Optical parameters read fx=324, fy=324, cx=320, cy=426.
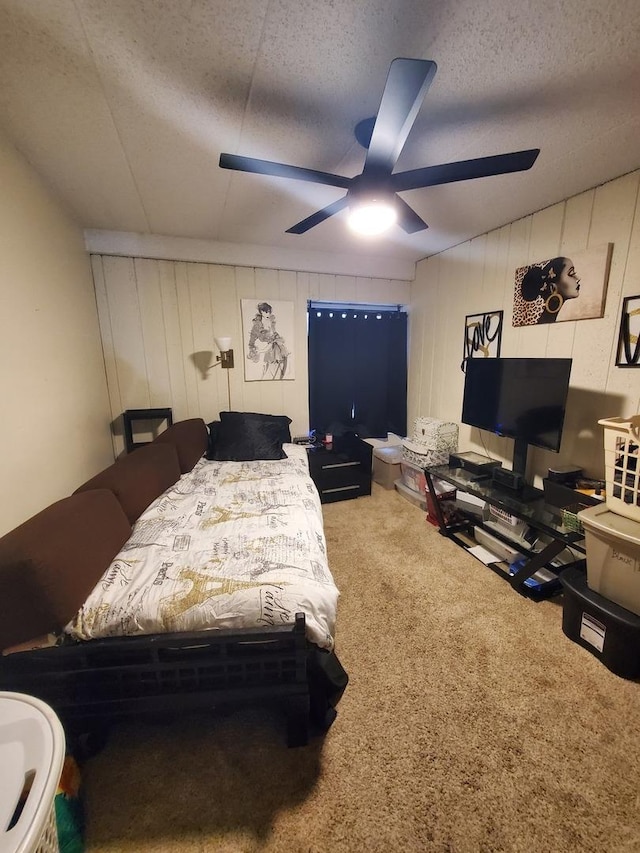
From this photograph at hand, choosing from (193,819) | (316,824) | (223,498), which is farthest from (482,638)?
(223,498)

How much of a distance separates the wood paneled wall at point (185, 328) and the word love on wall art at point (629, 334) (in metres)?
2.29

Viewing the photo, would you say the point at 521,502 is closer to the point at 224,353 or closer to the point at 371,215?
the point at 371,215

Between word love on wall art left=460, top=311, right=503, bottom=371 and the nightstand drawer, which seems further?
the nightstand drawer

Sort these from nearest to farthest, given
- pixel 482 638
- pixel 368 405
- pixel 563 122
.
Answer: pixel 563 122, pixel 482 638, pixel 368 405

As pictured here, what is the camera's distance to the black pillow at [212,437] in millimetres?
2844

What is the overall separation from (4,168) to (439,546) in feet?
10.8

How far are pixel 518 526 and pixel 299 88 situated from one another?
2589 mm

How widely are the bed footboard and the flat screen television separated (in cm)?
187

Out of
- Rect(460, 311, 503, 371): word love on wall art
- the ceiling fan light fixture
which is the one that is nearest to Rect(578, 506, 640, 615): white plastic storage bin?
Rect(460, 311, 503, 371): word love on wall art

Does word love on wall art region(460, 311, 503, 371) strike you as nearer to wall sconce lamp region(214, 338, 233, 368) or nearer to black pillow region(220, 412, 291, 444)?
black pillow region(220, 412, 291, 444)

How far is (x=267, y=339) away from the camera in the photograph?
3213mm

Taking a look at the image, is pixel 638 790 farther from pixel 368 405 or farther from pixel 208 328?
pixel 208 328

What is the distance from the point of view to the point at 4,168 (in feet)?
4.84

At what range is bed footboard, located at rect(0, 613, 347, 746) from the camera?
1.06 meters
